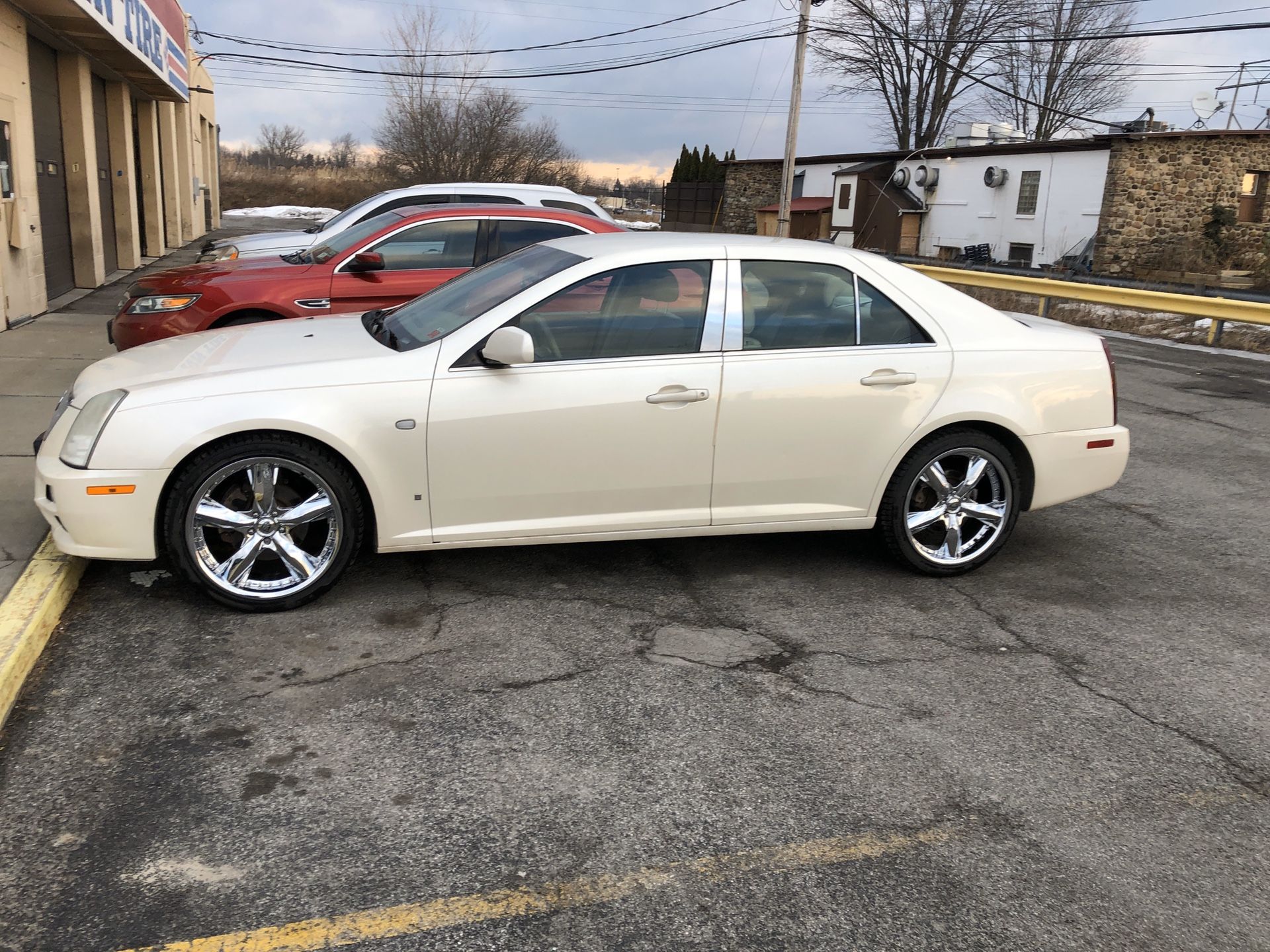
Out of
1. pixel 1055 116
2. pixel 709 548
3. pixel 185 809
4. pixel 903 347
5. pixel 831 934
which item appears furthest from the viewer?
pixel 1055 116

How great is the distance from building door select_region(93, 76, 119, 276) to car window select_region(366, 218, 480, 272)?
36.0 ft

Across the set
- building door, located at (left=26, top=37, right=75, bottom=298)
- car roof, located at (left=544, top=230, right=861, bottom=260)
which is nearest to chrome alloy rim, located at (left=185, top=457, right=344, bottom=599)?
car roof, located at (left=544, top=230, right=861, bottom=260)

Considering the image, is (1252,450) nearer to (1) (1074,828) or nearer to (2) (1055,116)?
(1) (1074,828)

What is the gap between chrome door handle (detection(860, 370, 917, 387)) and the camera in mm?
4879

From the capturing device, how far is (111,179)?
18.8m

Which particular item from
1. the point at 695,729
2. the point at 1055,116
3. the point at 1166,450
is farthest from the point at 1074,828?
the point at 1055,116

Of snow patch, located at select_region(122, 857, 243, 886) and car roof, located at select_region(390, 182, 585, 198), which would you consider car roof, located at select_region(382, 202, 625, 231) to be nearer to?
car roof, located at select_region(390, 182, 585, 198)

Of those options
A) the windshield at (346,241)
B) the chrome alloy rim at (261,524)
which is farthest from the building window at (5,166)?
the chrome alloy rim at (261,524)

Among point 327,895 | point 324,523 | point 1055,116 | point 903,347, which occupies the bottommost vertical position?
point 327,895

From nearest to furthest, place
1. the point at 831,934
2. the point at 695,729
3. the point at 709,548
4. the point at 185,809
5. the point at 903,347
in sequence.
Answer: the point at 831,934
the point at 185,809
the point at 695,729
the point at 903,347
the point at 709,548

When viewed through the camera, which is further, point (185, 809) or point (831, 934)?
point (185, 809)

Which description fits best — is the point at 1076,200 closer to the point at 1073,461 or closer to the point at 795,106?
the point at 795,106

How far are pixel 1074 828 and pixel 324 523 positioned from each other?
3125mm

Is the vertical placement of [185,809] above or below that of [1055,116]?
below
